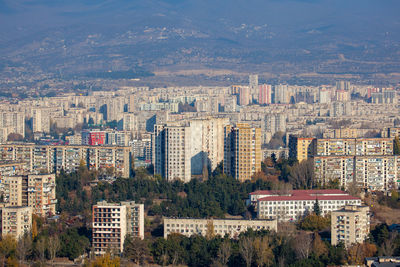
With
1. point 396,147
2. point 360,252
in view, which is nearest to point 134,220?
point 360,252

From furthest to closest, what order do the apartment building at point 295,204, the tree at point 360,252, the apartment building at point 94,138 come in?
the apartment building at point 94,138
the apartment building at point 295,204
the tree at point 360,252

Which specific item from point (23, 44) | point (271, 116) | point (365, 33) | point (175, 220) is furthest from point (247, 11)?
point (175, 220)

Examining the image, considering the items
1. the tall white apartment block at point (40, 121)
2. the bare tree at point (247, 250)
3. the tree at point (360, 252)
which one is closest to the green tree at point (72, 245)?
the bare tree at point (247, 250)

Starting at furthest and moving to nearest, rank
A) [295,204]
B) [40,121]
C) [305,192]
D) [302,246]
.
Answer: [40,121], [305,192], [295,204], [302,246]

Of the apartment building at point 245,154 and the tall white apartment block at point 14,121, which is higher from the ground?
the tall white apartment block at point 14,121

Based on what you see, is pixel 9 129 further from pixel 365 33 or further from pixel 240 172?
pixel 365 33

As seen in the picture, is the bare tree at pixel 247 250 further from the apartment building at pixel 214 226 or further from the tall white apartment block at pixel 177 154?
the tall white apartment block at pixel 177 154

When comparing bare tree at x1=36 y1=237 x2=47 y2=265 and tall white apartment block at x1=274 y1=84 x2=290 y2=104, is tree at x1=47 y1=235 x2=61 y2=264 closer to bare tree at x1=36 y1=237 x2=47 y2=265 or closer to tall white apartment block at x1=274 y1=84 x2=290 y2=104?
bare tree at x1=36 y1=237 x2=47 y2=265

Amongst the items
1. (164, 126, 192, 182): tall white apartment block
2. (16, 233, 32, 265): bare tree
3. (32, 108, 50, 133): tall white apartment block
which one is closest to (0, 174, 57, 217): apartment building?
(16, 233, 32, 265): bare tree

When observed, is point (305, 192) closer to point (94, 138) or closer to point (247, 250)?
point (247, 250)
